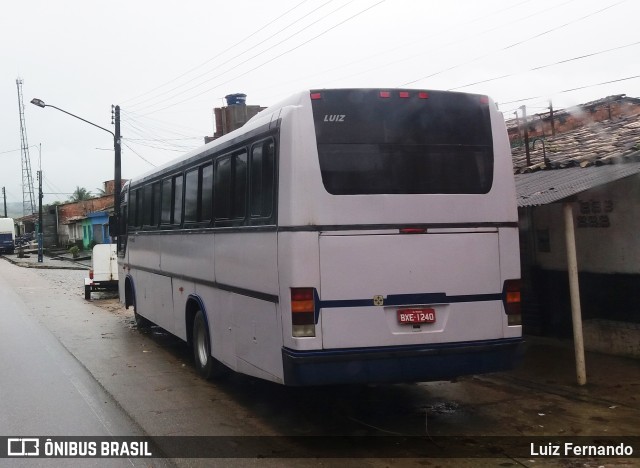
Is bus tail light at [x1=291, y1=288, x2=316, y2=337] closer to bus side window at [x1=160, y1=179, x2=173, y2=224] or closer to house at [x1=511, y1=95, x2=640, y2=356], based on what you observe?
house at [x1=511, y1=95, x2=640, y2=356]

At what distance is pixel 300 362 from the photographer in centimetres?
555

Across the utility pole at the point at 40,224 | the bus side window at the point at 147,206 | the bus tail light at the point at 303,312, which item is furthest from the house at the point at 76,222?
the bus tail light at the point at 303,312

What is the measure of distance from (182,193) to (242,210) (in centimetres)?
267

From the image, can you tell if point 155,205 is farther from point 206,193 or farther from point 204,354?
point 204,354

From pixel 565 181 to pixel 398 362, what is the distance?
3.91 m

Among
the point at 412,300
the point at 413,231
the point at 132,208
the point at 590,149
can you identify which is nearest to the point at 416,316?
the point at 412,300

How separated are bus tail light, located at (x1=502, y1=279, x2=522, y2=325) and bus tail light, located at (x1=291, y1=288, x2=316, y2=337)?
1.92m

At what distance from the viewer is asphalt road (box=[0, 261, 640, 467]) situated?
6.13 m

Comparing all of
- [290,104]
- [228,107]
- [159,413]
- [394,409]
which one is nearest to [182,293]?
[159,413]

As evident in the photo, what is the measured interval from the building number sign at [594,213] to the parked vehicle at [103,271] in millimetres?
14997

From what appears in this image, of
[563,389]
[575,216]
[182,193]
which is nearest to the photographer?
[563,389]

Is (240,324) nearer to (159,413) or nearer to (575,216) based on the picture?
(159,413)

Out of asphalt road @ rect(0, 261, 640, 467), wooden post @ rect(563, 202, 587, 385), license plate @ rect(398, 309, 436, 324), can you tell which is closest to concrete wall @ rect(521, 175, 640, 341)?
asphalt road @ rect(0, 261, 640, 467)

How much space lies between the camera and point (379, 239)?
19.1 ft
